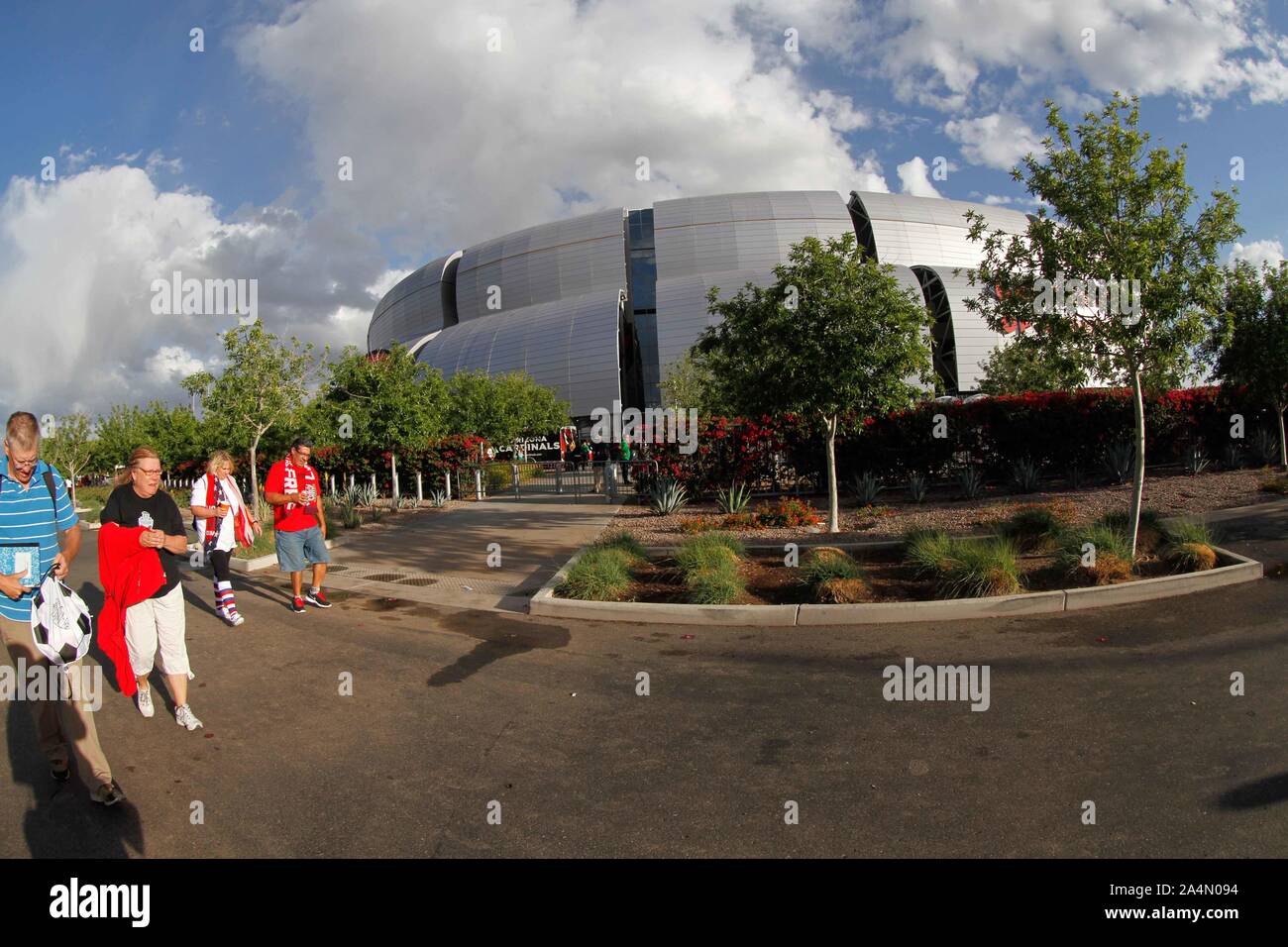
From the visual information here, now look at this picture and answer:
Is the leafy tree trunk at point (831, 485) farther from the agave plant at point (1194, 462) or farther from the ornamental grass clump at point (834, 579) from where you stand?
the agave plant at point (1194, 462)

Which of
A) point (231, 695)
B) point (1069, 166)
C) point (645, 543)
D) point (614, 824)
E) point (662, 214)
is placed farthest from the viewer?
point (662, 214)

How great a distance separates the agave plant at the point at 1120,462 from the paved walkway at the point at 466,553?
10426 millimetres

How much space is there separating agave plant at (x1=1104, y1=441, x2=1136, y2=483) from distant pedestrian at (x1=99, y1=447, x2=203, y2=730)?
52.6 feet

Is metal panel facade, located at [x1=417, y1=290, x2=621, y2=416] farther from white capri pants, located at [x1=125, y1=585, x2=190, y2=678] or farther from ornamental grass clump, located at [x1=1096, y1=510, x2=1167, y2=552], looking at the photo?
white capri pants, located at [x1=125, y1=585, x2=190, y2=678]

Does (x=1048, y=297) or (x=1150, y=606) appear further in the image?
(x=1048, y=297)

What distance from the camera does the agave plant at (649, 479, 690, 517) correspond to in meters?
15.0

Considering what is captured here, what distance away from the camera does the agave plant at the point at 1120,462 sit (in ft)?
47.6

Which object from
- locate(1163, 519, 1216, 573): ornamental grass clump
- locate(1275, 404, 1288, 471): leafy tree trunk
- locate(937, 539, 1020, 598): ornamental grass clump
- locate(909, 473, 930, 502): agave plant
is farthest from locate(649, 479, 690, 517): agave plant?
locate(1275, 404, 1288, 471): leafy tree trunk

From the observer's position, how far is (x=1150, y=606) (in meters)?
6.97

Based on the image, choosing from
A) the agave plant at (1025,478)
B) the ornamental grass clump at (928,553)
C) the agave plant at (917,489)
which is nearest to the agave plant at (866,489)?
the agave plant at (917,489)

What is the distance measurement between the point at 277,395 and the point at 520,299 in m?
72.6
